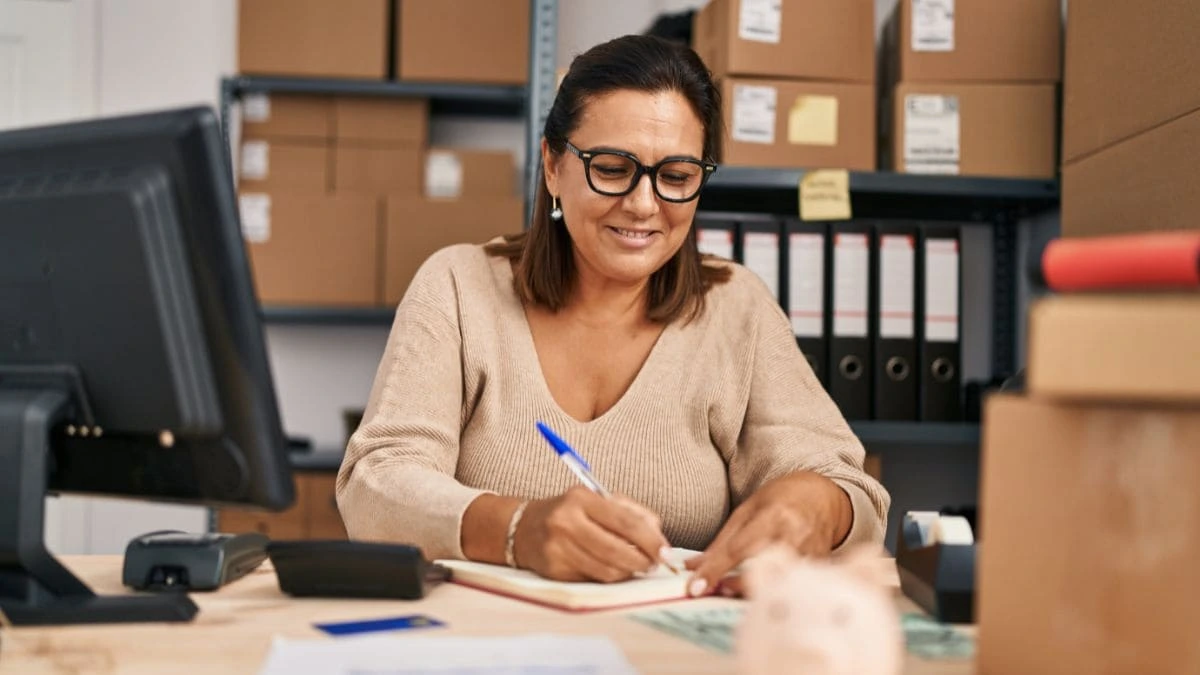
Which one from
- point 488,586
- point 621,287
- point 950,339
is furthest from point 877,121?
point 488,586

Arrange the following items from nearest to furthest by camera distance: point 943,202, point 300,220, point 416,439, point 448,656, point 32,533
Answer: point 448,656 < point 32,533 < point 416,439 < point 943,202 < point 300,220

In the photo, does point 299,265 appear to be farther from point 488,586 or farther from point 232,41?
point 488,586

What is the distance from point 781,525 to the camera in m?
1.03

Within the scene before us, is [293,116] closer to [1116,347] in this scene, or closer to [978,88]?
[978,88]

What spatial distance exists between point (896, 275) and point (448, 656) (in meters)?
1.61

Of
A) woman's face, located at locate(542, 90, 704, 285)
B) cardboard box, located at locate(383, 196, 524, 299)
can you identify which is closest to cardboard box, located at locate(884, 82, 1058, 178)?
woman's face, located at locate(542, 90, 704, 285)

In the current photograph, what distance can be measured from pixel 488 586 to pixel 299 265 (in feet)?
6.66

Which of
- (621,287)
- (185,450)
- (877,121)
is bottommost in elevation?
(185,450)

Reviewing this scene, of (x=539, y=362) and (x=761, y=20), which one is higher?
(x=761, y=20)

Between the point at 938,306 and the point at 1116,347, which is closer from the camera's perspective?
the point at 1116,347

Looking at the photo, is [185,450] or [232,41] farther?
[232,41]

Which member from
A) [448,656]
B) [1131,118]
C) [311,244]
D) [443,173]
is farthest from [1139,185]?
[311,244]

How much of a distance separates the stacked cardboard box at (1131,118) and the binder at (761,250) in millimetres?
498

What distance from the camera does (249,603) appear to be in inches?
35.3
